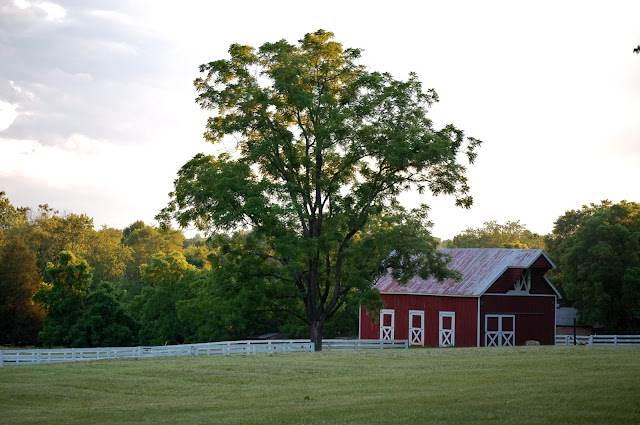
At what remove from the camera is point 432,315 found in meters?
44.2

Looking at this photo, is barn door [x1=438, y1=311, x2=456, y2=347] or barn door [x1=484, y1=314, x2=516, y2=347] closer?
barn door [x1=484, y1=314, x2=516, y2=347]

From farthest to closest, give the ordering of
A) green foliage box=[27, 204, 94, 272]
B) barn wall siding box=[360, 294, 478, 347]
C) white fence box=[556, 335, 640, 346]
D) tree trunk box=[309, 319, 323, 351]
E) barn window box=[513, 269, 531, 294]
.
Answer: green foliage box=[27, 204, 94, 272]
barn window box=[513, 269, 531, 294]
white fence box=[556, 335, 640, 346]
barn wall siding box=[360, 294, 478, 347]
tree trunk box=[309, 319, 323, 351]

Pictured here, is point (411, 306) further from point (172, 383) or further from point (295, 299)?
point (172, 383)

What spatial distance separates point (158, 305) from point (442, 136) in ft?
109

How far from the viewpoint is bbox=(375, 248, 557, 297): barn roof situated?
42.5 metres

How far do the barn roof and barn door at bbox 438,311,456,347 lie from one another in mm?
1359

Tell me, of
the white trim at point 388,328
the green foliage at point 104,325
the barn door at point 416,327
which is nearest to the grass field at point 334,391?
the barn door at point 416,327

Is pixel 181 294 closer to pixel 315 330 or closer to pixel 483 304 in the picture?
pixel 315 330

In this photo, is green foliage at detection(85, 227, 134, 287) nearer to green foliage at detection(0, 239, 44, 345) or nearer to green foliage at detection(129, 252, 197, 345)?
green foliage at detection(0, 239, 44, 345)

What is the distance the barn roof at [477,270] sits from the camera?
4255cm

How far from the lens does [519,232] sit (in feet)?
375

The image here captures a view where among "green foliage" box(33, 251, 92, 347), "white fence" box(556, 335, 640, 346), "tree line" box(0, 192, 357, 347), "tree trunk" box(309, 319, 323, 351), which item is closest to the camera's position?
"tree trunk" box(309, 319, 323, 351)

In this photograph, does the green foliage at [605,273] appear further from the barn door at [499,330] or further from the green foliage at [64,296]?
the green foliage at [64,296]

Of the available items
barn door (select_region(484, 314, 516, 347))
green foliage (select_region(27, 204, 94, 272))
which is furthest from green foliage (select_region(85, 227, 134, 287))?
barn door (select_region(484, 314, 516, 347))
